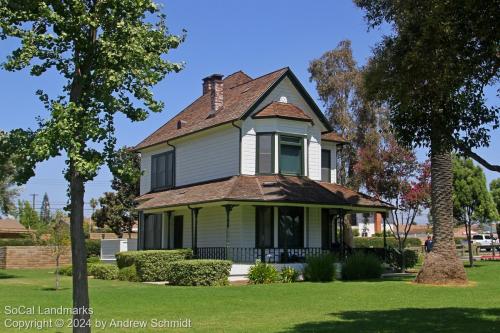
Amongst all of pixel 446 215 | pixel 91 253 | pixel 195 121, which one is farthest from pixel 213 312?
pixel 91 253

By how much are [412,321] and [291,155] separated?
16.4 m

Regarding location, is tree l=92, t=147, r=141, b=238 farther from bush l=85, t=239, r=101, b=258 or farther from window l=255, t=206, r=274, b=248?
window l=255, t=206, r=274, b=248

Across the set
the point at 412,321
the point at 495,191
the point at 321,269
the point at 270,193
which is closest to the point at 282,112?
the point at 270,193

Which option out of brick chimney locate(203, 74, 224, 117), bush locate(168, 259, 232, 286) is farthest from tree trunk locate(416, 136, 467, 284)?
brick chimney locate(203, 74, 224, 117)

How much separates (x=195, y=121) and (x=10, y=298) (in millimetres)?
16515

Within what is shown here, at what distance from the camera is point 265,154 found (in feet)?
91.9

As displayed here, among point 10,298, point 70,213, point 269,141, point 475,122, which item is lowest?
point 10,298

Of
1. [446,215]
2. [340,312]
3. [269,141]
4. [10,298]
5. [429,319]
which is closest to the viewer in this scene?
[429,319]

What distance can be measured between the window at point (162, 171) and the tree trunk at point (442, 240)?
15725 millimetres

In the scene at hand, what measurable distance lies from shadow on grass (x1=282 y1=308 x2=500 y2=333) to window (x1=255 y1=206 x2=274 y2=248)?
12.7m

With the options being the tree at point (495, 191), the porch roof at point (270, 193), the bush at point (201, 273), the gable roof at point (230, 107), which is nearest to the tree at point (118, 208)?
the gable roof at point (230, 107)

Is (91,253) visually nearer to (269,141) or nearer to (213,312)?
(269,141)

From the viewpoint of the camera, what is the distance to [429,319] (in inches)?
504

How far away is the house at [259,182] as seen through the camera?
26625 millimetres
